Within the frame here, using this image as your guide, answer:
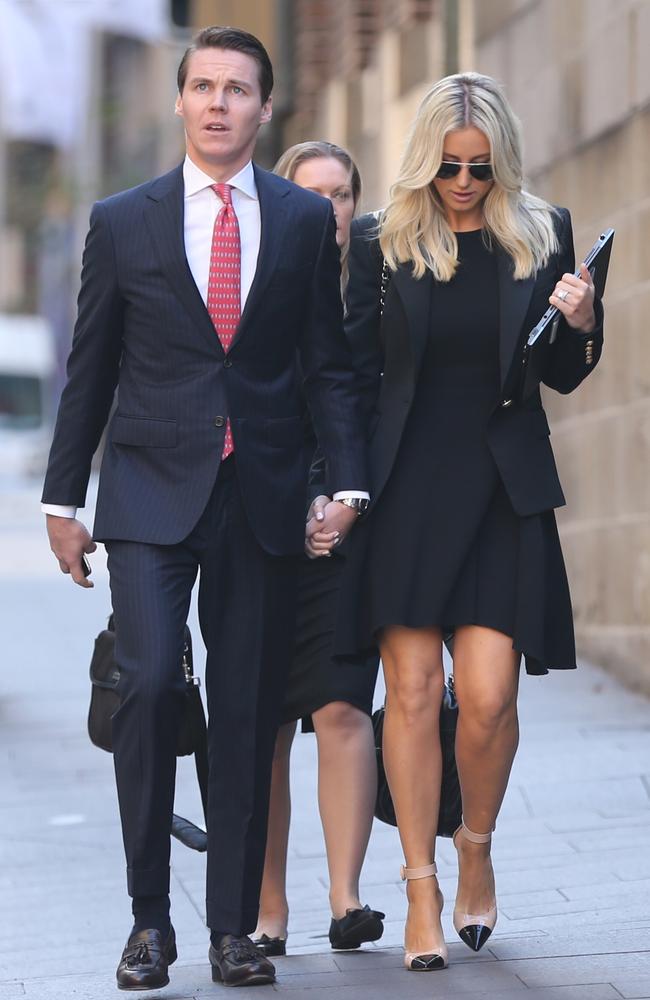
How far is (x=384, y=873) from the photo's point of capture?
637 centimetres

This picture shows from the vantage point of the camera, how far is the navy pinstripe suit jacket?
15.2 feet

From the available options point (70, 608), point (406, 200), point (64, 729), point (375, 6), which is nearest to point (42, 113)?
point (375, 6)

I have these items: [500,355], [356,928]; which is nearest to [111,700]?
[356,928]

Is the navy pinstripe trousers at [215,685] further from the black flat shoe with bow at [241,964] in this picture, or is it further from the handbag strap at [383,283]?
the handbag strap at [383,283]

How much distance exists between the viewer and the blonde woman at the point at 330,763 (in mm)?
5125

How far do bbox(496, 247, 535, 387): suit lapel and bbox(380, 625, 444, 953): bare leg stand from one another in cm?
66

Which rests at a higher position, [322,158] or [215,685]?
[322,158]

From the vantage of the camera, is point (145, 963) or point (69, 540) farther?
point (69, 540)

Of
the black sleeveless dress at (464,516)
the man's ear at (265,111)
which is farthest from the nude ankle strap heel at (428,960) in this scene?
the man's ear at (265,111)

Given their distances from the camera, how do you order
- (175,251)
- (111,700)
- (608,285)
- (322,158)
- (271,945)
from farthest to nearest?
(608,285) < (322,158) < (271,945) < (111,700) < (175,251)

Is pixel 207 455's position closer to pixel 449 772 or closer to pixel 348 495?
pixel 348 495

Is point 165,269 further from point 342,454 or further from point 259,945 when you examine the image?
point 259,945

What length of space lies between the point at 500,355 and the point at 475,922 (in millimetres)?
1328

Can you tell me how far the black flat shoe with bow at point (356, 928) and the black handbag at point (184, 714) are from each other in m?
Result: 0.39
